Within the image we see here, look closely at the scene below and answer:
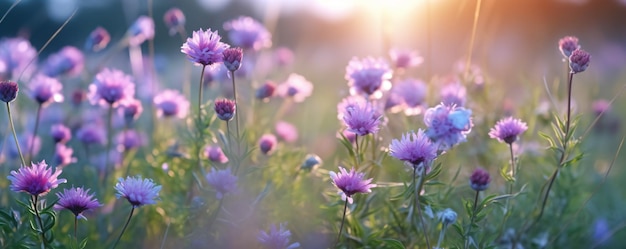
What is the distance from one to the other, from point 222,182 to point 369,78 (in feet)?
1.34

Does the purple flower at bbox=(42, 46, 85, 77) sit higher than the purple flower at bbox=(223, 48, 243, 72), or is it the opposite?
the purple flower at bbox=(42, 46, 85, 77)

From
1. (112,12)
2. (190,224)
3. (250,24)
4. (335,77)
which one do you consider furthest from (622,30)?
(112,12)

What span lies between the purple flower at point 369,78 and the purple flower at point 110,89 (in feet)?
1.79

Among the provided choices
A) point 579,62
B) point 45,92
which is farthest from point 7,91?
point 579,62

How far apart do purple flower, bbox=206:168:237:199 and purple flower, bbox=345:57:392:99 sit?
35 cm

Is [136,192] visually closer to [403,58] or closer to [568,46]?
[568,46]

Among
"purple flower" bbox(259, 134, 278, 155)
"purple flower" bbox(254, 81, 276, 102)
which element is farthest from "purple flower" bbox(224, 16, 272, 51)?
"purple flower" bbox(259, 134, 278, 155)

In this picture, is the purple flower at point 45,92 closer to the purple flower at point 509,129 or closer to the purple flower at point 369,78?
the purple flower at point 369,78

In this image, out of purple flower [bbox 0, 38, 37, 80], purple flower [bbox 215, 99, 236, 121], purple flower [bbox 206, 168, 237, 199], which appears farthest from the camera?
purple flower [bbox 0, 38, 37, 80]

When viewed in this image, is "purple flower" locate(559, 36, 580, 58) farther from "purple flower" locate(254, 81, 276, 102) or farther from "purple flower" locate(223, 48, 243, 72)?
"purple flower" locate(254, 81, 276, 102)

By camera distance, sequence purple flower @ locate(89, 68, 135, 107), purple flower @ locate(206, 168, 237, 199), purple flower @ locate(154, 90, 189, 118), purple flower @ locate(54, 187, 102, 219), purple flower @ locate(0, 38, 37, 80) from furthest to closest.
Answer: purple flower @ locate(0, 38, 37, 80), purple flower @ locate(154, 90, 189, 118), purple flower @ locate(89, 68, 135, 107), purple flower @ locate(206, 168, 237, 199), purple flower @ locate(54, 187, 102, 219)

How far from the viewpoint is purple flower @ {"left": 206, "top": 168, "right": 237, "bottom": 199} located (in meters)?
1.52

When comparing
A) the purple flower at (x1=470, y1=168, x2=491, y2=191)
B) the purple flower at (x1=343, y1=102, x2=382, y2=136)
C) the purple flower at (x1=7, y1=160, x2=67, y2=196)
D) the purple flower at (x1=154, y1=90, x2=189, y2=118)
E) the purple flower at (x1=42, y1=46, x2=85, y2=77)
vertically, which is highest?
the purple flower at (x1=42, y1=46, x2=85, y2=77)

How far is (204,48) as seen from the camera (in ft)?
4.31
